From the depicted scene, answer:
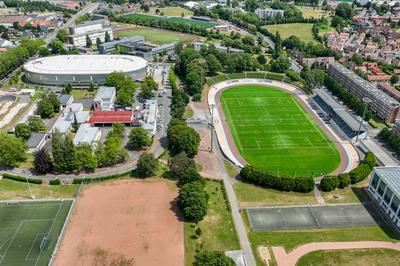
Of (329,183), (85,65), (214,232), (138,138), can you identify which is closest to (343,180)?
(329,183)

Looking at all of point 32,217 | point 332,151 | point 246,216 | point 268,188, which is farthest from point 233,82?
point 32,217

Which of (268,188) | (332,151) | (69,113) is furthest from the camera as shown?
(69,113)

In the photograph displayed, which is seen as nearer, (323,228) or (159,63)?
(323,228)

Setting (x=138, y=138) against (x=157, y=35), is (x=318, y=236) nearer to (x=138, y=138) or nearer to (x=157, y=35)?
(x=138, y=138)

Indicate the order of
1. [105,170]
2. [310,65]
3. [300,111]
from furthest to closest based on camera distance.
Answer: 1. [310,65]
2. [300,111]
3. [105,170]

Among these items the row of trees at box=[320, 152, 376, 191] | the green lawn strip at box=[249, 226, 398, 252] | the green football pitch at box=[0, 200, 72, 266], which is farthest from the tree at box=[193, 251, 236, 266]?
the row of trees at box=[320, 152, 376, 191]

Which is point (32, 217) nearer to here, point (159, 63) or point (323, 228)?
point (323, 228)
